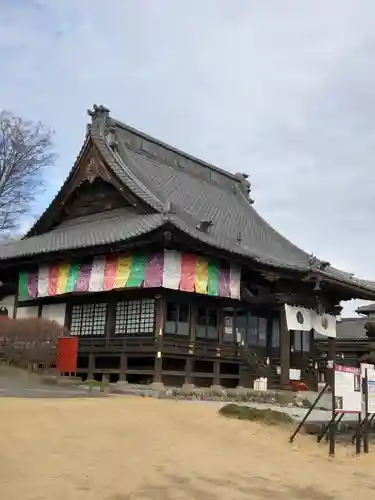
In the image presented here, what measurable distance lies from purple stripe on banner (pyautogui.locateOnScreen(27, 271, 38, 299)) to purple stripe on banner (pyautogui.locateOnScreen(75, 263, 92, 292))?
3055mm

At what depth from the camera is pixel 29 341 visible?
21422 mm

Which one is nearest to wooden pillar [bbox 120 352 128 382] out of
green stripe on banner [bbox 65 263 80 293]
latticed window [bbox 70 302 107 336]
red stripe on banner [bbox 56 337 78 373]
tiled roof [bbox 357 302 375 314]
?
latticed window [bbox 70 302 107 336]

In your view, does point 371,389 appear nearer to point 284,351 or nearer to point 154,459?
point 154,459

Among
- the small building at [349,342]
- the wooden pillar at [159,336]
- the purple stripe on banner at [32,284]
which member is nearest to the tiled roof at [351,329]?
the small building at [349,342]

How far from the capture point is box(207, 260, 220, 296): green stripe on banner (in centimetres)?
2450

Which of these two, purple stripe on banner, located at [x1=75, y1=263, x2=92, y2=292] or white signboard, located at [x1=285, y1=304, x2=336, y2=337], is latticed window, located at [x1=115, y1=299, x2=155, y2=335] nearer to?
purple stripe on banner, located at [x1=75, y1=263, x2=92, y2=292]

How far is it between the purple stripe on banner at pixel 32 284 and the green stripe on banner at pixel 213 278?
8.52m

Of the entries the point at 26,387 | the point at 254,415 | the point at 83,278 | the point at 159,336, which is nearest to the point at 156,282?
the point at 159,336

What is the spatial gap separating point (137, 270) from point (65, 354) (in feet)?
15.1

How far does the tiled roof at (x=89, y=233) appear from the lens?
2356cm

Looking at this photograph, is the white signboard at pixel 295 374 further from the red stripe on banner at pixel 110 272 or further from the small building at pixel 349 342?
the red stripe on banner at pixel 110 272

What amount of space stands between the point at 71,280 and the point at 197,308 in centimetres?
569

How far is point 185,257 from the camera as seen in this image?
78.7 feet

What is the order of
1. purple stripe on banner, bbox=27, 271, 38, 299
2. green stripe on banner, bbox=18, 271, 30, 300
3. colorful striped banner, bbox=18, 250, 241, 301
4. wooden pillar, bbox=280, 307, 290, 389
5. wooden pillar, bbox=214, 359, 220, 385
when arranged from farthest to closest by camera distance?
1. green stripe on banner, bbox=18, 271, 30, 300
2. purple stripe on banner, bbox=27, 271, 38, 299
3. wooden pillar, bbox=280, 307, 290, 389
4. wooden pillar, bbox=214, 359, 220, 385
5. colorful striped banner, bbox=18, 250, 241, 301
